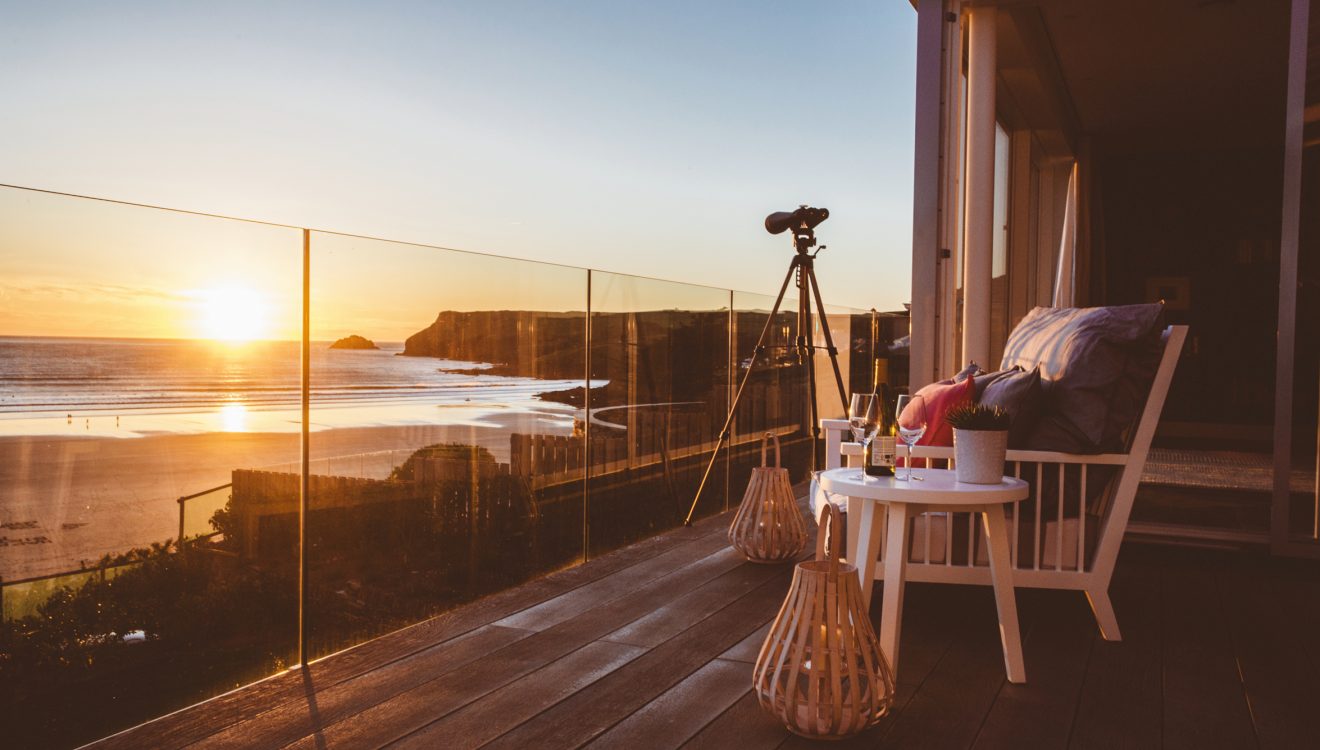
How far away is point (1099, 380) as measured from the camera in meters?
2.46

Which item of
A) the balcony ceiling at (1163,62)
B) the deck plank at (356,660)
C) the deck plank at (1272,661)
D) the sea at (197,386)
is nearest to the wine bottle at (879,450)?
the deck plank at (1272,661)

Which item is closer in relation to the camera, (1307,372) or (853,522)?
(853,522)

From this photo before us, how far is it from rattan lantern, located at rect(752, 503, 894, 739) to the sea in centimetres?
149

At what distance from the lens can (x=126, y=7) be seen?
688 centimetres

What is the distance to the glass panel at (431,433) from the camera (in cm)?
260

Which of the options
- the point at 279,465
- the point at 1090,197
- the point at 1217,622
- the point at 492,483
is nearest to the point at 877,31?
the point at 1090,197

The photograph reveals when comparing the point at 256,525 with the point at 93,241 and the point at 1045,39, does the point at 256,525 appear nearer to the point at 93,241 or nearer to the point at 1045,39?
the point at 93,241

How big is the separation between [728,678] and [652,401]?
2.98 meters

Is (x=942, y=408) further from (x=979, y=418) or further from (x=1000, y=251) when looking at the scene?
(x=1000, y=251)

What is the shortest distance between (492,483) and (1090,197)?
19.7ft

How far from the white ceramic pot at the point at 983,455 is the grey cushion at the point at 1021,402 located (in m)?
0.42

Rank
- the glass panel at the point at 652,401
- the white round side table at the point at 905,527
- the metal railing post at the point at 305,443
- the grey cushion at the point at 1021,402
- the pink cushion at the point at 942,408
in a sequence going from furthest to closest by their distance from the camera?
the glass panel at the point at 652,401
the pink cushion at the point at 942,408
the grey cushion at the point at 1021,402
the metal railing post at the point at 305,443
the white round side table at the point at 905,527

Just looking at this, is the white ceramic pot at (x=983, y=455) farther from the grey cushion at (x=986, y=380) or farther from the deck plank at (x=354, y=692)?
the deck plank at (x=354, y=692)

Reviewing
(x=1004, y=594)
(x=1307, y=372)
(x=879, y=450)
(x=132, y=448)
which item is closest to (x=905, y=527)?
(x=879, y=450)
